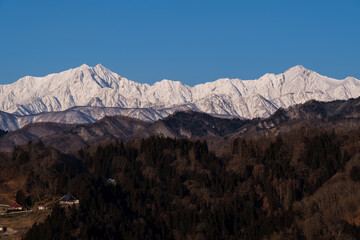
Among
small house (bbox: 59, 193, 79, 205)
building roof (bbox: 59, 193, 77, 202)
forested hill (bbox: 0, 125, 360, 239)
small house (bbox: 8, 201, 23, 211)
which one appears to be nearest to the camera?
forested hill (bbox: 0, 125, 360, 239)

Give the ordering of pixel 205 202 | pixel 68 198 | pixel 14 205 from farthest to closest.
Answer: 1. pixel 205 202
2. pixel 68 198
3. pixel 14 205

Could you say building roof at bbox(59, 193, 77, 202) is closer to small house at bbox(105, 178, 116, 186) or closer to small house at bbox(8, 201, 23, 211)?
small house at bbox(8, 201, 23, 211)

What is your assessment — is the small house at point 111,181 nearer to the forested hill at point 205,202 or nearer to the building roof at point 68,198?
the forested hill at point 205,202

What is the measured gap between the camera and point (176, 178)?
193750 millimetres

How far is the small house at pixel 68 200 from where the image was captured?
502 ft

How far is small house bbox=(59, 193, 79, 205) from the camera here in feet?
502

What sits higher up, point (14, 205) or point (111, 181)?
point (111, 181)

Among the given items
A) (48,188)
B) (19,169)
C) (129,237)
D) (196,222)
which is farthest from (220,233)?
(19,169)

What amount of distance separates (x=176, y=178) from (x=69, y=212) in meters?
55.4

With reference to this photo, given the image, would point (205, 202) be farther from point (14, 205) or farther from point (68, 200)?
point (14, 205)

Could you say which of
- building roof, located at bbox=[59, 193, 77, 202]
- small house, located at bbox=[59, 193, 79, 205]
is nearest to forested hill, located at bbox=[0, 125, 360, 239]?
building roof, located at bbox=[59, 193, 77, 202]

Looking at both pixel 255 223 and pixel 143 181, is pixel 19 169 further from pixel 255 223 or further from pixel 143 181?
pixel 255 223

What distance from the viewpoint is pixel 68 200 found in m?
154

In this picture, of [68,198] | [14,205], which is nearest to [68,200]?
[68,198]
